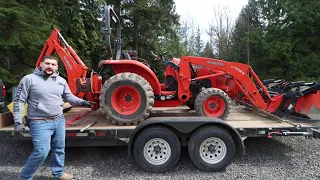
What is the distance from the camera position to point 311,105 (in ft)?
16.5

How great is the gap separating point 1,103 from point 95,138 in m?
2.02

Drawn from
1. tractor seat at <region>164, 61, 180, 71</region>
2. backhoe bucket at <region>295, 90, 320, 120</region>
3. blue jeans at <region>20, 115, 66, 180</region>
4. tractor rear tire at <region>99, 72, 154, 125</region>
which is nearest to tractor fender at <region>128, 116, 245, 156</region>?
tractor rear tire at <region>99, 72, 154, 125</region>

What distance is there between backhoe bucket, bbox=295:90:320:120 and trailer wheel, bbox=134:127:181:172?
2.68 m

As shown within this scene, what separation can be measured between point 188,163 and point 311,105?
254 cm

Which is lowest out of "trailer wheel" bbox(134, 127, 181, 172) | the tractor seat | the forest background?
"trailer wheel" bbox(134, 127, 181, 172)

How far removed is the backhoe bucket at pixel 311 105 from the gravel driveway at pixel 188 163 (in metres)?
0.65

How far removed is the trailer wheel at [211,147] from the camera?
13.5 ft

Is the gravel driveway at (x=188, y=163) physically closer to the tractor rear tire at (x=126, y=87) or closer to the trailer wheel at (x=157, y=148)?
the trailer wheel at (x=157, y=148)

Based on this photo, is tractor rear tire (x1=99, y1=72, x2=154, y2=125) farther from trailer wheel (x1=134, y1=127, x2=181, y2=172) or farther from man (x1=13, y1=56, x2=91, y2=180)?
man (x1=13, y1=56, x2=91, y2=180)

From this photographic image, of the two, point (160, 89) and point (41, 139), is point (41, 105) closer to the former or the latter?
point (41, 139)

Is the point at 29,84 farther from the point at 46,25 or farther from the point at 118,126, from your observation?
the point at 46,25

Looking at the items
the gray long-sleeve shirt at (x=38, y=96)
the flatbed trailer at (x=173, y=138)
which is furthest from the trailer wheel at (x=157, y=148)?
the gray long-sleeve shirt at (x=38, y=96)

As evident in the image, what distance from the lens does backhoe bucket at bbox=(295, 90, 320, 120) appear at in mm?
5000

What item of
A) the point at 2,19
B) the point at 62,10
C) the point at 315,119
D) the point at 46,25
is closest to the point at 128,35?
the point at 62,10
